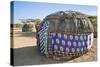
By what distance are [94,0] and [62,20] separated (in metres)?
0.64

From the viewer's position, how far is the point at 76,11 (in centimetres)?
290

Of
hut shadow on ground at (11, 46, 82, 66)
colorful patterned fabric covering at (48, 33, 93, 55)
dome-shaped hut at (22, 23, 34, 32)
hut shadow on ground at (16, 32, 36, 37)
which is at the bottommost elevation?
hut shadow on ground at (11, 46, 82, 66)

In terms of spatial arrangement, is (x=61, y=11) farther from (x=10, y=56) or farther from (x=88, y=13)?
(x=10, y=56)

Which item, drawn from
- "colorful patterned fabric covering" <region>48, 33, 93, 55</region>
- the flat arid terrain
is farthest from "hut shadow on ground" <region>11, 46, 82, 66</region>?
"colorful patterned fabric covering" <region>48, 33, 93, 55</region>

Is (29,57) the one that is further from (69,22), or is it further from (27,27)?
(69,22)

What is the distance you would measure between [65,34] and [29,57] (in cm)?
61

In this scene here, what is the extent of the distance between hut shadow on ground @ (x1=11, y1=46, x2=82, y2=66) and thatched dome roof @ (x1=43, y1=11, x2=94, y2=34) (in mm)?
373

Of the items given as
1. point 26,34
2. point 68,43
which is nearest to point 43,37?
point 26,34

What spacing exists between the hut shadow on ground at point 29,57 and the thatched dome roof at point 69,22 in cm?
37

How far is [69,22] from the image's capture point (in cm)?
284

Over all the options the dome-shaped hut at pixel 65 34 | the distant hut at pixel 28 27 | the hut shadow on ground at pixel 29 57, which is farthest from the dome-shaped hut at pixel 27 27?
the hut shadow on ground at pixel 29 57

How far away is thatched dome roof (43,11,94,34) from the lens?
9.10ft

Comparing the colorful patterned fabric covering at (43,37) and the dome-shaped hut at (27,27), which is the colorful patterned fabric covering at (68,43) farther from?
the dome-shaped hut at (27,27)

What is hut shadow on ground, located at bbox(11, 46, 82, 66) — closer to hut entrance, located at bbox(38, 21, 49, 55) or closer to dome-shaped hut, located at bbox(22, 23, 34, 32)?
hut entrance, located at bbox(38, 21, 49, 55)
